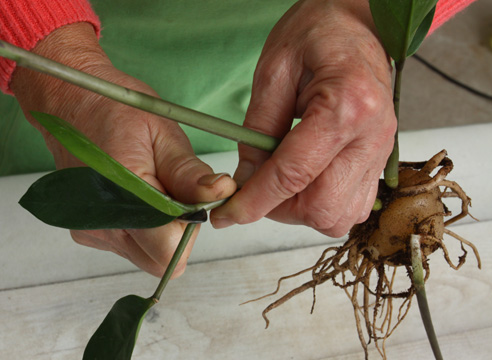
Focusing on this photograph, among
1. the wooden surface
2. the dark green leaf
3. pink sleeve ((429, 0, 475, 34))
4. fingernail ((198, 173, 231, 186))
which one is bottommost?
the wooden surface

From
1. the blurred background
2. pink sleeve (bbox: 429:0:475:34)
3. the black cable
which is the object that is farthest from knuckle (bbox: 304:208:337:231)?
the black cable

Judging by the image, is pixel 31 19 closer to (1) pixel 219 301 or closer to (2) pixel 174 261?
(2) pixel 174 261

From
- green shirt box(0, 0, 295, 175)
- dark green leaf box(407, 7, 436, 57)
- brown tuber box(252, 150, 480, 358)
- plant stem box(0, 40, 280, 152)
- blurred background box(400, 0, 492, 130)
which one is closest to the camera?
plant stem box(0, 40, 280, 152)

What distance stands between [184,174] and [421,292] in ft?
0.92

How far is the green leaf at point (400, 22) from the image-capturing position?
41 cm

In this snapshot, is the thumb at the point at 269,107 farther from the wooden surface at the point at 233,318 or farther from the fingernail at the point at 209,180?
the wooden surface at the point at 233,318

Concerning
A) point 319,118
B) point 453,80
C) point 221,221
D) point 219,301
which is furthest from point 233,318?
point 453,80

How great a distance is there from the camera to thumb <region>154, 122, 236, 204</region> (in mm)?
415

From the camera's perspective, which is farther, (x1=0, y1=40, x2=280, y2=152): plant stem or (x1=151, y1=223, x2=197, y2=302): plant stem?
(x1=151, y1=223, x2=197, y2=302): plant stem

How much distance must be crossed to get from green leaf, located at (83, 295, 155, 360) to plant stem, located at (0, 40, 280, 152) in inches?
5.5

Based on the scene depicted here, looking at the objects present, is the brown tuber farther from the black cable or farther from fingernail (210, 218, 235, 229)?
the black cable

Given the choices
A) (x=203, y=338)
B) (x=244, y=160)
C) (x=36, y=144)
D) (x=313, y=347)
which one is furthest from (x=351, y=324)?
(x=36, y=144)

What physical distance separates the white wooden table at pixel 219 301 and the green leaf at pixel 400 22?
1.11 ft

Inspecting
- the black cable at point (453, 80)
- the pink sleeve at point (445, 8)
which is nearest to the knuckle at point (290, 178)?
the pink sleeve at point (445, 8)
